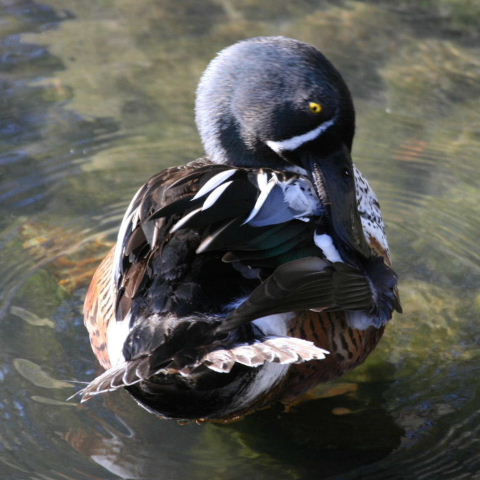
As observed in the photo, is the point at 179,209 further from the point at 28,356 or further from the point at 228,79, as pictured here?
the point at 28,356

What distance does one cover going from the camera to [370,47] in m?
8.04

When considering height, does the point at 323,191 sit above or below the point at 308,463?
above

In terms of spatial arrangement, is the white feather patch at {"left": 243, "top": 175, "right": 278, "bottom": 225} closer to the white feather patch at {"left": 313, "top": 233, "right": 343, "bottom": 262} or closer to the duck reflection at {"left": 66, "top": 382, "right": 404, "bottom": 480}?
the white feather patch at {"left": 313, "top": 233, "right": 343, "bottom": 262}

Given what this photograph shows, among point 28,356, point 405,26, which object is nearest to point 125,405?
point 28,356

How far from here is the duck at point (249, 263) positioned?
3.64 metres

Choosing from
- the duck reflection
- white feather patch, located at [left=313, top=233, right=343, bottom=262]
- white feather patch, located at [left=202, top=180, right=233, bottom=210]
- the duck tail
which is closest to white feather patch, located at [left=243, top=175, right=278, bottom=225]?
white feather patch, located at [left=202, top=180, right=233, bottom=210]

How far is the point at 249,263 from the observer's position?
12.6 ft

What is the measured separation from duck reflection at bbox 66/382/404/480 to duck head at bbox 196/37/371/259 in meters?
0.87

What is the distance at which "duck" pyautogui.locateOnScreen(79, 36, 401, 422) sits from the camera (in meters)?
3.64

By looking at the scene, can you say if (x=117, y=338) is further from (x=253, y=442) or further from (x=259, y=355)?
(x=253, y=442)

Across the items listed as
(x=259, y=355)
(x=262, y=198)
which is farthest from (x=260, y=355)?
(x=262, y=198)

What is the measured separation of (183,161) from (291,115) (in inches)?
87.3

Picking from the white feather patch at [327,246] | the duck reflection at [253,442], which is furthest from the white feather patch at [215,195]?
the duck reflection at [253,442]

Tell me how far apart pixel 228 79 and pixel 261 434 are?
1.82 meters
